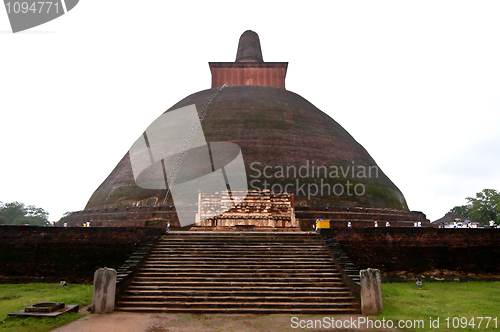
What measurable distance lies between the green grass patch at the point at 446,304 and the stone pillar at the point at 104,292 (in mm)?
4556

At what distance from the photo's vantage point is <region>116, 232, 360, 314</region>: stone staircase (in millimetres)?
5992

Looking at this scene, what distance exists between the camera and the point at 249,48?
22.8 m

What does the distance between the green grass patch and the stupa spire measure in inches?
706

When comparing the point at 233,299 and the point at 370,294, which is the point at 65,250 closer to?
the point at 233,299

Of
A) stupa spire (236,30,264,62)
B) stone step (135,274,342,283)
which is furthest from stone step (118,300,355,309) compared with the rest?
stupa spire (236,30,264,62)

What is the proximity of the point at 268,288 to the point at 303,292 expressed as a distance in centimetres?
66

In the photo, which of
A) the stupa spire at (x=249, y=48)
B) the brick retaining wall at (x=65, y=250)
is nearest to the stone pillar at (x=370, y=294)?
the brick retaining wall at (x=65, y=250)

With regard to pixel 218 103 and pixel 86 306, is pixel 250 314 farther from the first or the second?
pixel 218 103

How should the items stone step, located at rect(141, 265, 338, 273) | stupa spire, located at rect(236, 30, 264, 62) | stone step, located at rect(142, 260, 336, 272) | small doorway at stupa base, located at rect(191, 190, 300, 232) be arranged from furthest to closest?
1. stupa spire, located at rect(236, 30, 264, 62)
2. small doorway at stupa base, located at rect(191, 190, 300, 232)
3. stone step, located at rect(142, 260, 336, 272)
4. stone step, located at rect(141, 265, 338, 273)

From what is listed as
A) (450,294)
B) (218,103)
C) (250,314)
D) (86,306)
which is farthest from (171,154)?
(450,294)

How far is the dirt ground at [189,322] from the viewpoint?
16.5ft

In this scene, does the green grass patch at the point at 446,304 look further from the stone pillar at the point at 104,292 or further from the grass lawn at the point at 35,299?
the grass lawn at the point at 35,299

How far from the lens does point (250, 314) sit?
576 cm

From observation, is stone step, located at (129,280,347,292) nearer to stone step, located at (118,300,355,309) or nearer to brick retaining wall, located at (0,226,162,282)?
stone step, located at (118,300,355,309)
